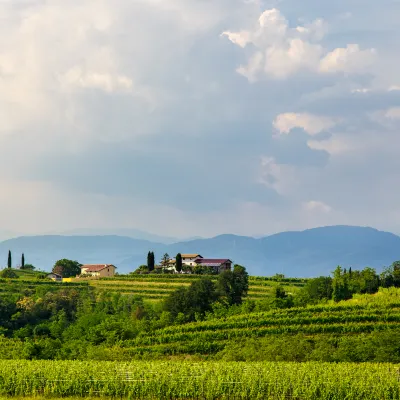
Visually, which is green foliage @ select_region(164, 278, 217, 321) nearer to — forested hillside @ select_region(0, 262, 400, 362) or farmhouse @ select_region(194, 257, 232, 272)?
forested hillside @ select_region(0, 262, 400, 362)

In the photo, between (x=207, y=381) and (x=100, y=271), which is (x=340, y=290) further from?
(x=100, y=271)

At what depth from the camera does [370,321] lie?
204 ft

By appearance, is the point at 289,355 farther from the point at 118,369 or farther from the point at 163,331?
the point at 163,331

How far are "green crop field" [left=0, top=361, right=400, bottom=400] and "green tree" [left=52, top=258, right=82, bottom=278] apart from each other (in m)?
93.0

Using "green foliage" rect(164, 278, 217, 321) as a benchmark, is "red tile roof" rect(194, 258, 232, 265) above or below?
above

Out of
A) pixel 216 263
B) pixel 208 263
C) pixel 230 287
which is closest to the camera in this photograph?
pixel 230 287

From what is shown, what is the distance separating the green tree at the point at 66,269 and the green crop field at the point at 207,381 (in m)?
93.0

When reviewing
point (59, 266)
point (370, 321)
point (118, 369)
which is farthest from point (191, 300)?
point (59, 266)

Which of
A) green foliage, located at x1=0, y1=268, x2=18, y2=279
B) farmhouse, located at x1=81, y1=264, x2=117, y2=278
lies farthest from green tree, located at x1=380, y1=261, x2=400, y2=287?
green foliage, located at x1=0, y1=268, x2=18, y2=279

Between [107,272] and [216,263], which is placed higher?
[216,263]

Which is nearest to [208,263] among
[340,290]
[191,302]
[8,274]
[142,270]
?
[142,270]

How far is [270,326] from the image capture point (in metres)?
63.1

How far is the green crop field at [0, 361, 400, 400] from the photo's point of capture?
3366 cm

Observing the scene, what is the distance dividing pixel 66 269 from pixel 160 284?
3986cm
